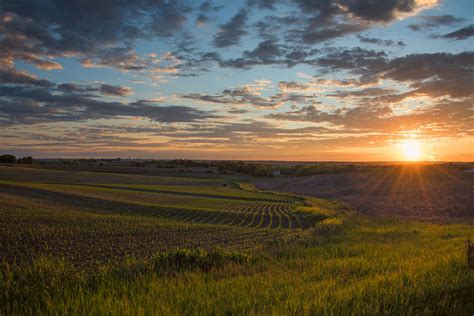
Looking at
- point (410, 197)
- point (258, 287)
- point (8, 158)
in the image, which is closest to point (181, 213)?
point (258, 287)

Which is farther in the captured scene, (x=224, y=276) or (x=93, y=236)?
(x=93, y=236)

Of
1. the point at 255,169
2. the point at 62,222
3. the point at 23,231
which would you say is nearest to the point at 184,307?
the point at 23,231

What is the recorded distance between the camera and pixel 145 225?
25.4m

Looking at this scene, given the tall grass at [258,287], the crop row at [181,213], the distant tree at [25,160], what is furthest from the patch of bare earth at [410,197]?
the distant tree at [25,160]

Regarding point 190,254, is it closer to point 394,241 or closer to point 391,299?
point 391,299

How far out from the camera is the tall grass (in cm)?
575

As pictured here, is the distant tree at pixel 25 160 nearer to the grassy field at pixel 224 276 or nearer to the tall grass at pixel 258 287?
the grassy field at pixel 224 276

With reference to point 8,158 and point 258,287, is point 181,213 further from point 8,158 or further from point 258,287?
point 8,158

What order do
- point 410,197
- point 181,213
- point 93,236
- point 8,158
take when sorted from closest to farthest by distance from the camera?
point 93,236
point 181,213
point 410,197
point 8,158

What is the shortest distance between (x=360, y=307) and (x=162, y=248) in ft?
43.5

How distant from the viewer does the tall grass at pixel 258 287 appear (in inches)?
226

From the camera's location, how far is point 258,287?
7207 millimetres

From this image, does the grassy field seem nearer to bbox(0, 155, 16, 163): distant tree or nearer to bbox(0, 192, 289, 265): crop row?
bbox(0, 192, 289, 265): crop row

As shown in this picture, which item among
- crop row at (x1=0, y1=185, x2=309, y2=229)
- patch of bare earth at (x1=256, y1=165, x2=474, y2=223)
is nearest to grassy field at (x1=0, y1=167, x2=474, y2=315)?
crop row at (x1=0, y1=185, x2=309, y2=229)
